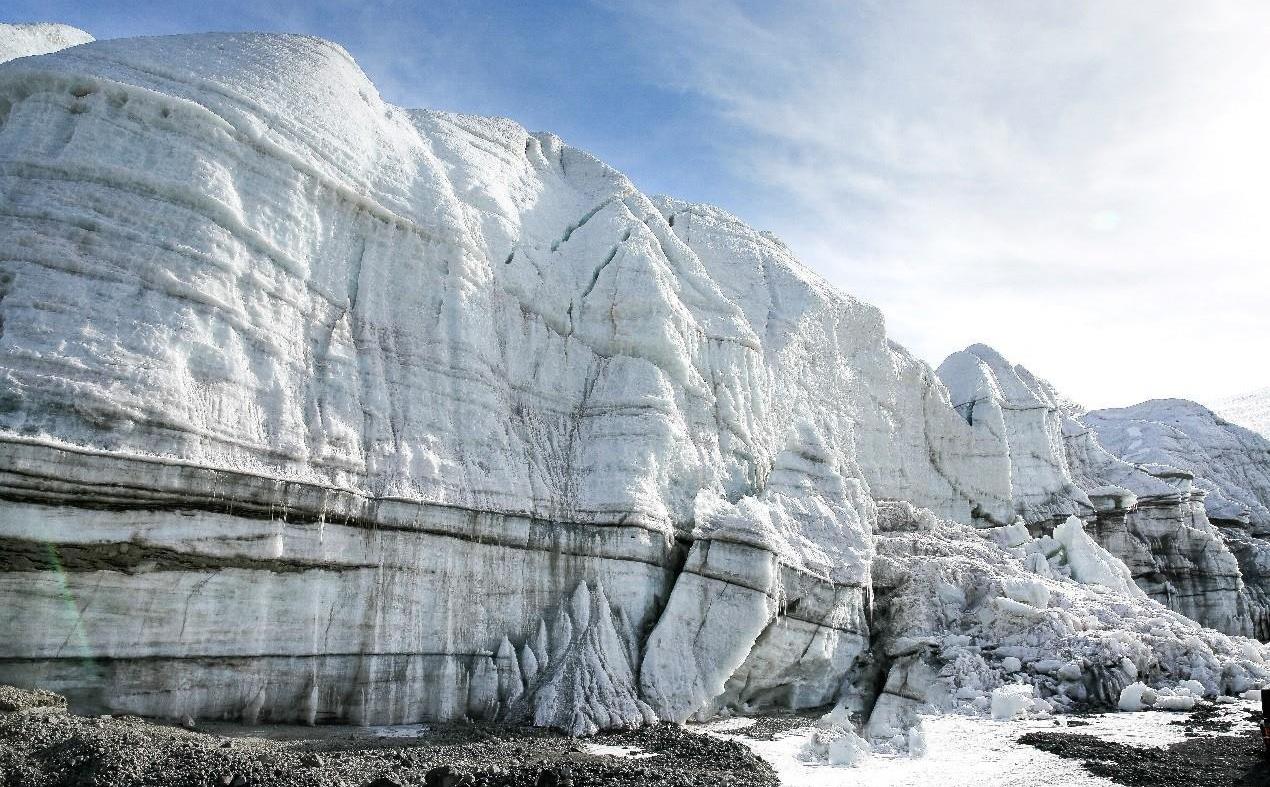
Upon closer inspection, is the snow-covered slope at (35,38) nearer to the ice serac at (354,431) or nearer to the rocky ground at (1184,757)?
the ice serac at (354,431)

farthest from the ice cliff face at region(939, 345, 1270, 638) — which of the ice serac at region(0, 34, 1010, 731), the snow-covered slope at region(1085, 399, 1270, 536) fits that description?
the ice serac at region(0, 34, 1010, 731)

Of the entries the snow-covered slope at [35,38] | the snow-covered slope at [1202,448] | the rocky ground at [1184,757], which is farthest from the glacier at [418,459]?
the snow-covered slope at [1202,448]

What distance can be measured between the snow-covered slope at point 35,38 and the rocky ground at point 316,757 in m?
19.9

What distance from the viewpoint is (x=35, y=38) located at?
26.7 meters

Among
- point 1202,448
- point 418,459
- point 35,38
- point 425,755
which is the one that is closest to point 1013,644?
point 418,459

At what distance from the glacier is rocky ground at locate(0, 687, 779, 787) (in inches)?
50.6

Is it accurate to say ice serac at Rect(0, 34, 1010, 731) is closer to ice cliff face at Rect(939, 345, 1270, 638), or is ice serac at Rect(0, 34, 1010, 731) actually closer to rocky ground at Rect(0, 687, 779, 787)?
rocky ground at Rect(0, 687, 779, 787)

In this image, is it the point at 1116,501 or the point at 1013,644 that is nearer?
the point at 1013,644

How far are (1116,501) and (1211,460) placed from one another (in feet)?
67.9

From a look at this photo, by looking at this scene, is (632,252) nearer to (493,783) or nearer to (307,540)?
(307,540)

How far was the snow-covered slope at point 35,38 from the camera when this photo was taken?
24906 millimetres

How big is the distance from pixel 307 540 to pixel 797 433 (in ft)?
47.5

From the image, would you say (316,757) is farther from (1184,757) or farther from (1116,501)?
(1116,501)

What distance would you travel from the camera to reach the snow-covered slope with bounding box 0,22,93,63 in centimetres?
2491
